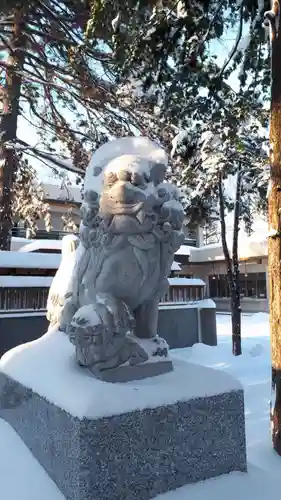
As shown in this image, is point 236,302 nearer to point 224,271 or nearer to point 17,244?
point 17,244

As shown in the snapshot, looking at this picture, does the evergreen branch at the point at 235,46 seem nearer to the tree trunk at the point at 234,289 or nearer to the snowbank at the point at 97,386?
the tree trunk at the point at 234,289

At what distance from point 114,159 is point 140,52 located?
7.85ft

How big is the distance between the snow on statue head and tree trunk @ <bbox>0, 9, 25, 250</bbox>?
543 cm

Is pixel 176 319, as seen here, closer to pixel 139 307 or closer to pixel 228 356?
pixel 228 356

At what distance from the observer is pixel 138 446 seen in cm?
185

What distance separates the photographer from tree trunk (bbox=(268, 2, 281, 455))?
118 inches

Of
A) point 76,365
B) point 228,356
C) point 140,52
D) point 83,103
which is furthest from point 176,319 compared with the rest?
point 76,365

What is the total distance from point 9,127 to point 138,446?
22.7 feet

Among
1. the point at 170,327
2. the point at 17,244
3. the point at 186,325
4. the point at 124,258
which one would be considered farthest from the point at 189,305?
the point at 17,244

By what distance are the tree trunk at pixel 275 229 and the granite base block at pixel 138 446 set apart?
0.92 metres

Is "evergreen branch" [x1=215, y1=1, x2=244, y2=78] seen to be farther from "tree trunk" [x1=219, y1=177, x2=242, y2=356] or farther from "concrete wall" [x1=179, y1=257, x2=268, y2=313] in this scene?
"concrete wall" [x1=179, y1=257, x2=268, y2=313]

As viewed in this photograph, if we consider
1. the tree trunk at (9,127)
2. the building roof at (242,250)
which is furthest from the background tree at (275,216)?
the building roof at (242,250)

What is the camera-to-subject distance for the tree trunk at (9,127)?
705cm

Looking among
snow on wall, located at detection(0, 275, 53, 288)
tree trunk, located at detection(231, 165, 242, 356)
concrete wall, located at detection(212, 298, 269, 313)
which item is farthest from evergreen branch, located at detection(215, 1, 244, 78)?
concrete wall, located at detection(212, 298, 269, 313)
